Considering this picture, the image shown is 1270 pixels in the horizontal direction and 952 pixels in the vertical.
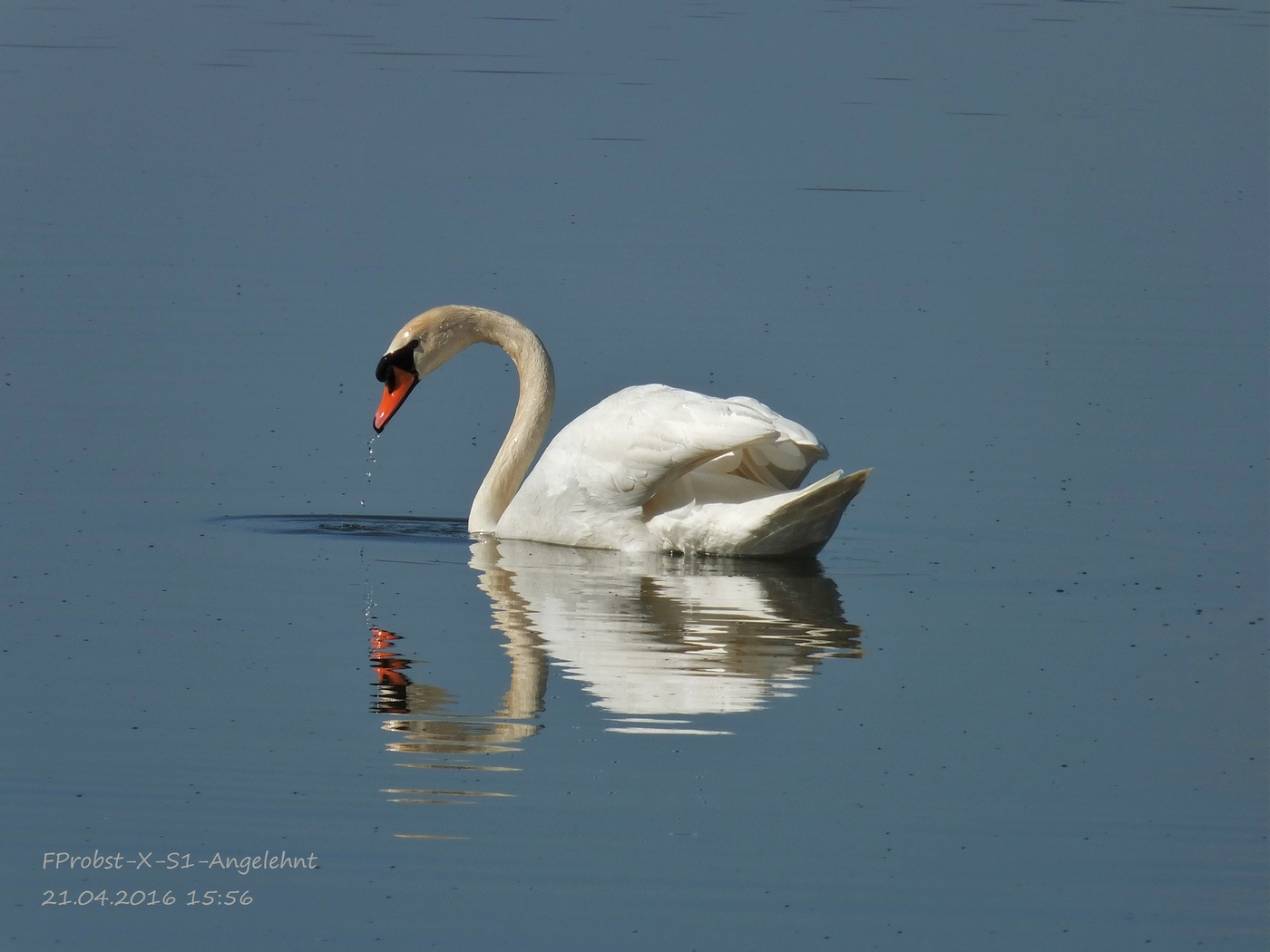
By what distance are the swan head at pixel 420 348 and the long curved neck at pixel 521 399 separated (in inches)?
4.0

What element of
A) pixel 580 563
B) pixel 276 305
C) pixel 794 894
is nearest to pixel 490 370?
pixel 276 305

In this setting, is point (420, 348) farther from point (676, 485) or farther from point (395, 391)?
point (676, 485)

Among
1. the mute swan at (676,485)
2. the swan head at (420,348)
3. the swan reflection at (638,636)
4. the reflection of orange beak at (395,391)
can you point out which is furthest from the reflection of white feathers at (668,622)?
the swan head at (420,348)

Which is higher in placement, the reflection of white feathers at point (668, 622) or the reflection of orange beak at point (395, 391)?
the reflection of orange beak at point (395, 391)

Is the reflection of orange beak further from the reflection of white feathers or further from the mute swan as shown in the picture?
the reflection of white feathers

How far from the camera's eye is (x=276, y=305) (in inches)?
607

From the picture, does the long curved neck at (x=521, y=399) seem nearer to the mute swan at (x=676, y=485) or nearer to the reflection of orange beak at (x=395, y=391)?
the mute swan at (x=676, y=485)

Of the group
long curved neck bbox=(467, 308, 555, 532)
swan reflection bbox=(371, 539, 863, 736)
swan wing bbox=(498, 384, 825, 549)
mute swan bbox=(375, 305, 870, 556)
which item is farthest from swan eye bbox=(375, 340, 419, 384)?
swan reflection bbox=(371, 539, 863, 736)

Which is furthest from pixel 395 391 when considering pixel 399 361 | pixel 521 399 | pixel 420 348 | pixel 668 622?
pixel 668 622

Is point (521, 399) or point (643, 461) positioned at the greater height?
point (521, 399)

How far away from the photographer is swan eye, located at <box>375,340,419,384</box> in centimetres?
1161

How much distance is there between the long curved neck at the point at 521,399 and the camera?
38.0ft

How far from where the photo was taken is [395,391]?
38.2ft

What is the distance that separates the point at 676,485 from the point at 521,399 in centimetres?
191
